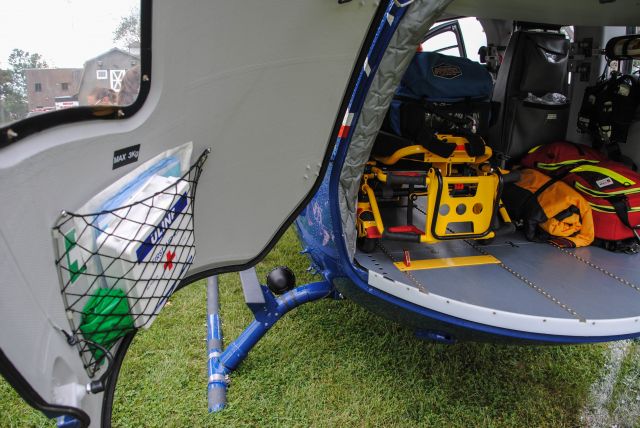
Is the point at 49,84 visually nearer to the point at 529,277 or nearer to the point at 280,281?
the point at 280,281

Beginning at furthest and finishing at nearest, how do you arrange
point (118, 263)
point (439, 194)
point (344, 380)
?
point (344, 380) < point (439, 194) < point (118, 263)

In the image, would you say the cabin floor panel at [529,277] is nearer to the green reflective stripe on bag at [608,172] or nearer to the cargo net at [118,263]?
the green reflective stripe on bag at [608,172]

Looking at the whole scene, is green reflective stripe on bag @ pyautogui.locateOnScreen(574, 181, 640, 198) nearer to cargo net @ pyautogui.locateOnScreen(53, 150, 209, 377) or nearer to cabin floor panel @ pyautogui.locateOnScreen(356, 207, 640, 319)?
cabin floor panel @ pyautogui.locateOnScreen(356, 207, 640, 319)

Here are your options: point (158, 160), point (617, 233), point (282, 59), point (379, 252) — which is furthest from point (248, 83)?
point (617, 233)

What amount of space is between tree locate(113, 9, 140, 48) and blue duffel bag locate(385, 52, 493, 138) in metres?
1.90

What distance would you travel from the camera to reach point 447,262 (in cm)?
260

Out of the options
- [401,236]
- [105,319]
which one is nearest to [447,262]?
[401,236]

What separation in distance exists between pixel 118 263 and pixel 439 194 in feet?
6.06

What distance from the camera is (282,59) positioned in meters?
1.55

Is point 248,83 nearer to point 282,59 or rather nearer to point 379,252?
point 282,59

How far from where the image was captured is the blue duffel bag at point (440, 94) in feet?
9.21

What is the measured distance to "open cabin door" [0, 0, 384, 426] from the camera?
1036 mm

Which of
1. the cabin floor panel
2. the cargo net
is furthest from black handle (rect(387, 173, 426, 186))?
the cargo net

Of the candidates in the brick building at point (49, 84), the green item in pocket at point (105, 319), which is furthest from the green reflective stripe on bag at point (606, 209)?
the brick building at point (49, 84)
